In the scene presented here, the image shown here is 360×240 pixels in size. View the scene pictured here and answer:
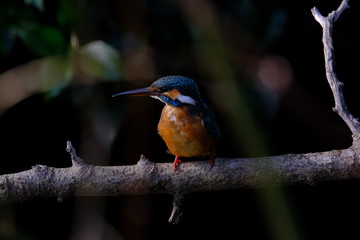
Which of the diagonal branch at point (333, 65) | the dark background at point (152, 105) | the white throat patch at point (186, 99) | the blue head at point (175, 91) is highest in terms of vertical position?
the dark background at point (152, 105)

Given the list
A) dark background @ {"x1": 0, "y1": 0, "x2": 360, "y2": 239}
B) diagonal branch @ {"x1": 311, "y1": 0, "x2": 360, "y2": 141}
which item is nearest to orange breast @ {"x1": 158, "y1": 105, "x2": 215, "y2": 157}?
dark background @ {"x1": 0, "y1": 0, "x2": 360, "y2": 239}

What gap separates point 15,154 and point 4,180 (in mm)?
1113

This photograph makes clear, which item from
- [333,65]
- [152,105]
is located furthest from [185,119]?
[152,105]

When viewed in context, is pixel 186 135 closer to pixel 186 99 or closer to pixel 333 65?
pixel 186 99

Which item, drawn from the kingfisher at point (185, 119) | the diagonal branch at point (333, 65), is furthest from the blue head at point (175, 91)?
the diagonal branch at point (333, 65)

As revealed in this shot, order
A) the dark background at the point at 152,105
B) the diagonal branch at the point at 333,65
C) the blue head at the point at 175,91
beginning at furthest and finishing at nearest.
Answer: the dark background at the point at 152,105 → the blue head at the point at 175,91 → the diagonal branch at the point at 333,65

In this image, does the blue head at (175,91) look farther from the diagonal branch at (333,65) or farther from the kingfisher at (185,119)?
the diagonal branch at (333,65)

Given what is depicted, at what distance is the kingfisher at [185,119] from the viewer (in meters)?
1.90

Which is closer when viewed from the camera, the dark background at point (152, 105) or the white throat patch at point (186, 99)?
the white throat patch at point (186, 99)

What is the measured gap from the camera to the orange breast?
74.7 inches

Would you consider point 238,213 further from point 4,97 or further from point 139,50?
point 4,97

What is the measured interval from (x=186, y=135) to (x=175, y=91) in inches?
5.9

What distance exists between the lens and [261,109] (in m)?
2.35

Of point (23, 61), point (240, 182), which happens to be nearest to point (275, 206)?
point (240, 182)
